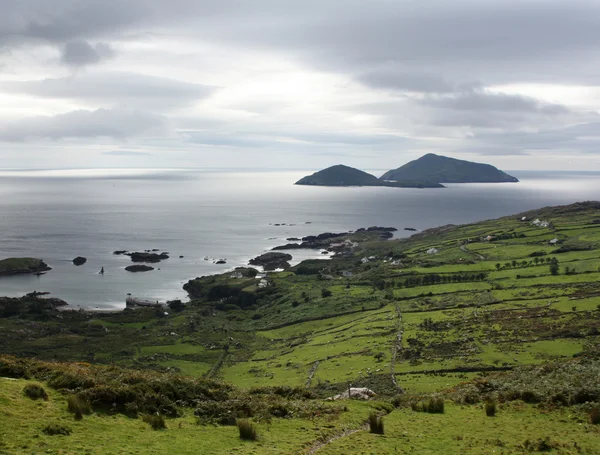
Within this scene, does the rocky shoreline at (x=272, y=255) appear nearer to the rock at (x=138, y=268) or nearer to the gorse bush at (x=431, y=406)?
the rock at (x=138, y=268)

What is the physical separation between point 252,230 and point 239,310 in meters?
104

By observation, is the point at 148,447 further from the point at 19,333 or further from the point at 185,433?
the point at 19,333

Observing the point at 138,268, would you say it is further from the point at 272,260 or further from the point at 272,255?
the point at 272,255

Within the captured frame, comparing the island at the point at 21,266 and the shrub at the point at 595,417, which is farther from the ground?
the shrub at the point at 595,417

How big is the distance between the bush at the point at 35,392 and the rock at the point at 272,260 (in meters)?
99.3

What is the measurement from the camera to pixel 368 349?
45.4 m

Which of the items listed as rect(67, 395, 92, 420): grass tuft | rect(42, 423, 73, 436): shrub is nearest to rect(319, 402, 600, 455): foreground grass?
rect(42, 423, 73, 436): shrub

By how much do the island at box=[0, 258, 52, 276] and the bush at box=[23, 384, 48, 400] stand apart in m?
111

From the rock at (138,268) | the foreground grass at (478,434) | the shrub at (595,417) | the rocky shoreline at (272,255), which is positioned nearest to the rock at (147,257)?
→ the rocky shoreline at (272,255)

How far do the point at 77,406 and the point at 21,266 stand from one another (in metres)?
116

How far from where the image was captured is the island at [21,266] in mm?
114006

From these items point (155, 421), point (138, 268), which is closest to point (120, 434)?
point (155, 421)

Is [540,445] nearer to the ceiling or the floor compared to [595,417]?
nearer to the ceiling

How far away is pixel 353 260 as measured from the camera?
120 metres
